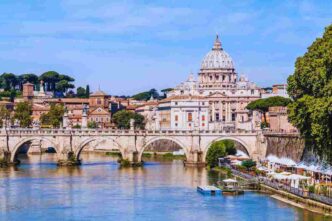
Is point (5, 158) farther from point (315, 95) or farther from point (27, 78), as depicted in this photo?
point (27, 78)

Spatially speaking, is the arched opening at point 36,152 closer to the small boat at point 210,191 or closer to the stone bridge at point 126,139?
the stone bridge at point 126,139

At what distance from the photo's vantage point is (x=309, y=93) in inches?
1478

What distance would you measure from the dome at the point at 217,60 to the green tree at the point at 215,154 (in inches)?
2601

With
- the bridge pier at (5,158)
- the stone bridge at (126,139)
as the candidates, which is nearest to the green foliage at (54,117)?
the stone bridge at (126,139)

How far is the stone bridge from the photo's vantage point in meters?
60.5

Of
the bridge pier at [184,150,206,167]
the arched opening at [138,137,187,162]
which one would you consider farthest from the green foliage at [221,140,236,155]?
the arched opening at [138,137,187,162]

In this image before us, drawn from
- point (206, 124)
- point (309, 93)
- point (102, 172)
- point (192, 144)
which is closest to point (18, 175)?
point (102, 172)

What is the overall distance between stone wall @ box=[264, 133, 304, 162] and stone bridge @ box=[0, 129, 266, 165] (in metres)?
2.31

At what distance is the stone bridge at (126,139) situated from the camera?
60500mm

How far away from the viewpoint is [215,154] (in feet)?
190

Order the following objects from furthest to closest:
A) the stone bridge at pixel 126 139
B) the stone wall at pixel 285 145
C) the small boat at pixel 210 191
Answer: the stone bridge at pixel 126 139
the stone wall at pixel 285 145
the small boat at pixel 210 191

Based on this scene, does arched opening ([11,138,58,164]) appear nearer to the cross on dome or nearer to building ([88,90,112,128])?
building ([88,90,112,128])

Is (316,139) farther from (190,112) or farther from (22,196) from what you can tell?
(190,112)

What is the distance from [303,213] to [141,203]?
732 centimetres
